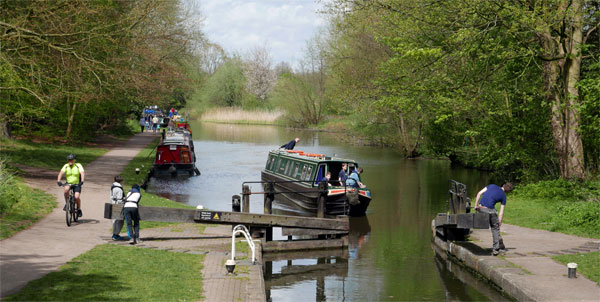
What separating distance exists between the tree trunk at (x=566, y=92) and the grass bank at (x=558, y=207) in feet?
2.58

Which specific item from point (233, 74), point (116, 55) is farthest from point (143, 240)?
point (233, 74)

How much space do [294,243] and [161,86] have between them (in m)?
22.2

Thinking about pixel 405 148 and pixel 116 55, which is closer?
pixel 116 55

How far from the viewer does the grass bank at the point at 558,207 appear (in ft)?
53.1

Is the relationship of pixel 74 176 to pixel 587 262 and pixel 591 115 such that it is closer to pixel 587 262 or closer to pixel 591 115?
pixel 587 262

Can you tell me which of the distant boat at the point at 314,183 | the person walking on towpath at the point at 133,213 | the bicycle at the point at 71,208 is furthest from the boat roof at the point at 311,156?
the person walking on towpath at the point at 133,213

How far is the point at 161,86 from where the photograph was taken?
3622 centimetres

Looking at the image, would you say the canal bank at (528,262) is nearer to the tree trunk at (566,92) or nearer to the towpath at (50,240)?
the tree trunk at (566,92)

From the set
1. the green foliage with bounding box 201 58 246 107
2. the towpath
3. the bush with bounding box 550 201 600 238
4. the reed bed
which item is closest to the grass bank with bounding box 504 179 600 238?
the bush with bounding box 550 201 600 238

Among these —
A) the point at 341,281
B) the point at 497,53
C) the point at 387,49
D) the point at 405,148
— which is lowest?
the point at 341,281

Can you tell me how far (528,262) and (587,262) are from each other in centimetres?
102

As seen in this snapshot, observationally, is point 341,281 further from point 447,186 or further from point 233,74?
point 233,74

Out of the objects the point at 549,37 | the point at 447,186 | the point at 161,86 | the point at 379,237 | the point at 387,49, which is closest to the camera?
the point at 379,237

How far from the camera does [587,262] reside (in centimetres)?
1220
